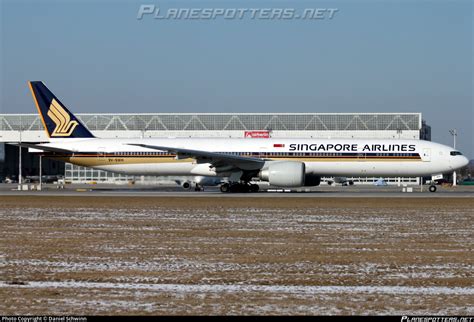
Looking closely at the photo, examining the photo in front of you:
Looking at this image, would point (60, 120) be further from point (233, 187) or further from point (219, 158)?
point (233, 187)

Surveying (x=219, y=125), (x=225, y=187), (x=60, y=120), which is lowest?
(x=225, y=187)

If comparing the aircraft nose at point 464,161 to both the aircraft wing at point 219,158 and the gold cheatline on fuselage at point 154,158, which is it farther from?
the aircraft wing at point 219,158

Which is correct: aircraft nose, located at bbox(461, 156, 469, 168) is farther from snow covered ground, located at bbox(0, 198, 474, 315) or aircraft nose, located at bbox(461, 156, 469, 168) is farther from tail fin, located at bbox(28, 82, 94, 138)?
tail fin, located at bbox(28, 82, 94, 138)

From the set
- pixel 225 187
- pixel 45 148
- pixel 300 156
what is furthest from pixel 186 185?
pixel 300 156

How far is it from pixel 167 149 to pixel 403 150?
14.3 metres

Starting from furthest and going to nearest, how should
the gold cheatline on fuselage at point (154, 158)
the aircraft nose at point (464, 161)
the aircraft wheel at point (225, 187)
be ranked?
the aircraft nose at point (464, 161), the gold cheatline on fuselage at point (154, 158), the aircraft wheel at point (225, 187)

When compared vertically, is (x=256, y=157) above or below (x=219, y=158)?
above

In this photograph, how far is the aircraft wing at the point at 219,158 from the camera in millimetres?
38875

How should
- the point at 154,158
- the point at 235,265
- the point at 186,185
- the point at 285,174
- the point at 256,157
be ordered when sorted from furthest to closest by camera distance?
the point at 186,185, the point at 154,158, the point at 256,157, the point at 285,174, the point at 235,265

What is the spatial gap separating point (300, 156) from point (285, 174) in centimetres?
339

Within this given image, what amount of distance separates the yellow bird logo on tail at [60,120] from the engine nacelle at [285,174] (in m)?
14.0

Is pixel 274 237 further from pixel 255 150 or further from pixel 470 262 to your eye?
pixel 255 150

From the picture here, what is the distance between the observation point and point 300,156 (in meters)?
41.2

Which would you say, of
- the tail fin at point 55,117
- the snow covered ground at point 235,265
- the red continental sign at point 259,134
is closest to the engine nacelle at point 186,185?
the tail fin at point 55,117
